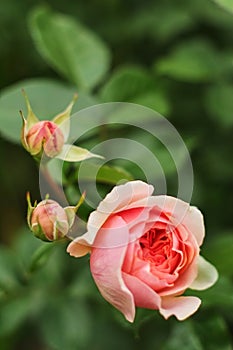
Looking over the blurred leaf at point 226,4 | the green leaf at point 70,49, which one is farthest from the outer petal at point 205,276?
the green leaf at point 70,49

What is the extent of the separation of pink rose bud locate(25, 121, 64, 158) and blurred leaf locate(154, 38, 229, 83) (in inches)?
18.4

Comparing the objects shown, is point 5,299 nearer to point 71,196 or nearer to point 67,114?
point 71,196

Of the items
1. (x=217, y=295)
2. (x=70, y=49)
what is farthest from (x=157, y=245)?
(x=70, y=49)

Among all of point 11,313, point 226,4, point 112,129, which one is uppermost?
point 226,4

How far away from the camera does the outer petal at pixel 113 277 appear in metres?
0.82

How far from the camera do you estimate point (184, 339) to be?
3.76 ft

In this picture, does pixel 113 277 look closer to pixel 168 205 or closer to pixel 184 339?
pixel 168 205

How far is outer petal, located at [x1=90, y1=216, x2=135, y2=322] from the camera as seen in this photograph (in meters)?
0.82

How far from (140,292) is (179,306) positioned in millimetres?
60

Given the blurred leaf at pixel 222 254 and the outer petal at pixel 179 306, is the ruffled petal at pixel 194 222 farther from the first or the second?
the blurred leaf at pixel 222 254

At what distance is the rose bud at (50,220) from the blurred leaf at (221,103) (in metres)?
0.63

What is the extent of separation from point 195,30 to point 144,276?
961 millimetres

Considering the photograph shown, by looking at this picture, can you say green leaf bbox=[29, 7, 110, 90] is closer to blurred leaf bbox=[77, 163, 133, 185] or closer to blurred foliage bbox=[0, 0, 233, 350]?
blurred foliage bbox=[0, 0, 233, 350]

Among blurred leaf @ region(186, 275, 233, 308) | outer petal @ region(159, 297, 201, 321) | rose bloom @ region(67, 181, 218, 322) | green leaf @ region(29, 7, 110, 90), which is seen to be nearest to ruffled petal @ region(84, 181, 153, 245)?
rose bloom @ region(67, 181, 218, 322)
